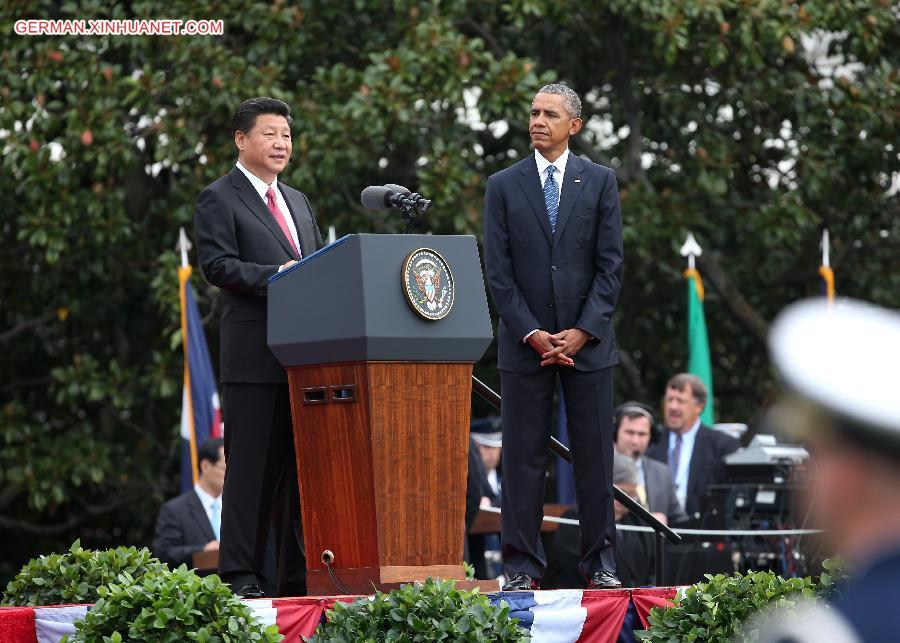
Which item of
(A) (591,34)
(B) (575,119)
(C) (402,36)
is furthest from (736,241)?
(B) (575,119)

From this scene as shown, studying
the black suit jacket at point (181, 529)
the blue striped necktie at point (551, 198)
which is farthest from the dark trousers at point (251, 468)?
the black suit jacket at point (181, 529)

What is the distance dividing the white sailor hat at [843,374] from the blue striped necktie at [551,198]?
4075 millimetres

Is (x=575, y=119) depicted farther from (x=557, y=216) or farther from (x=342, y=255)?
(x=342, y=255)

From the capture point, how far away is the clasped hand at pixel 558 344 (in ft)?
17.9

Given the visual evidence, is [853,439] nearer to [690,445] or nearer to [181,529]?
[181,529]

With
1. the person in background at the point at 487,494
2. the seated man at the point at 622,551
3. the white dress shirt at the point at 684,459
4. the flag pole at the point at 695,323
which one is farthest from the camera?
the flag pole at the point at 695,323

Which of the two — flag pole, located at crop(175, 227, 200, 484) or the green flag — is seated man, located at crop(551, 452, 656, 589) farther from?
the green flag

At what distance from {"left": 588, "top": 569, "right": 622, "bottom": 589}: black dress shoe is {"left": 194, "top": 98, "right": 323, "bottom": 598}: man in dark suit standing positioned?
1.04 metres

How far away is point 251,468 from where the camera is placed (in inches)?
208

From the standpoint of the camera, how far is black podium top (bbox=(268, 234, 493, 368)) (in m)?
4.84

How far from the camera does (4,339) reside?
1398 cm

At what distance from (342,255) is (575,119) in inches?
49.7

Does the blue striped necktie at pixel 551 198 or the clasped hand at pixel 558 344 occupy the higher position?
the blue striped necktie at pixel 551 198

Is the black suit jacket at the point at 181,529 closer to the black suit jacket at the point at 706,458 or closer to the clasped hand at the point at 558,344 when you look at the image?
the black suit jacket at the point at 706,458
